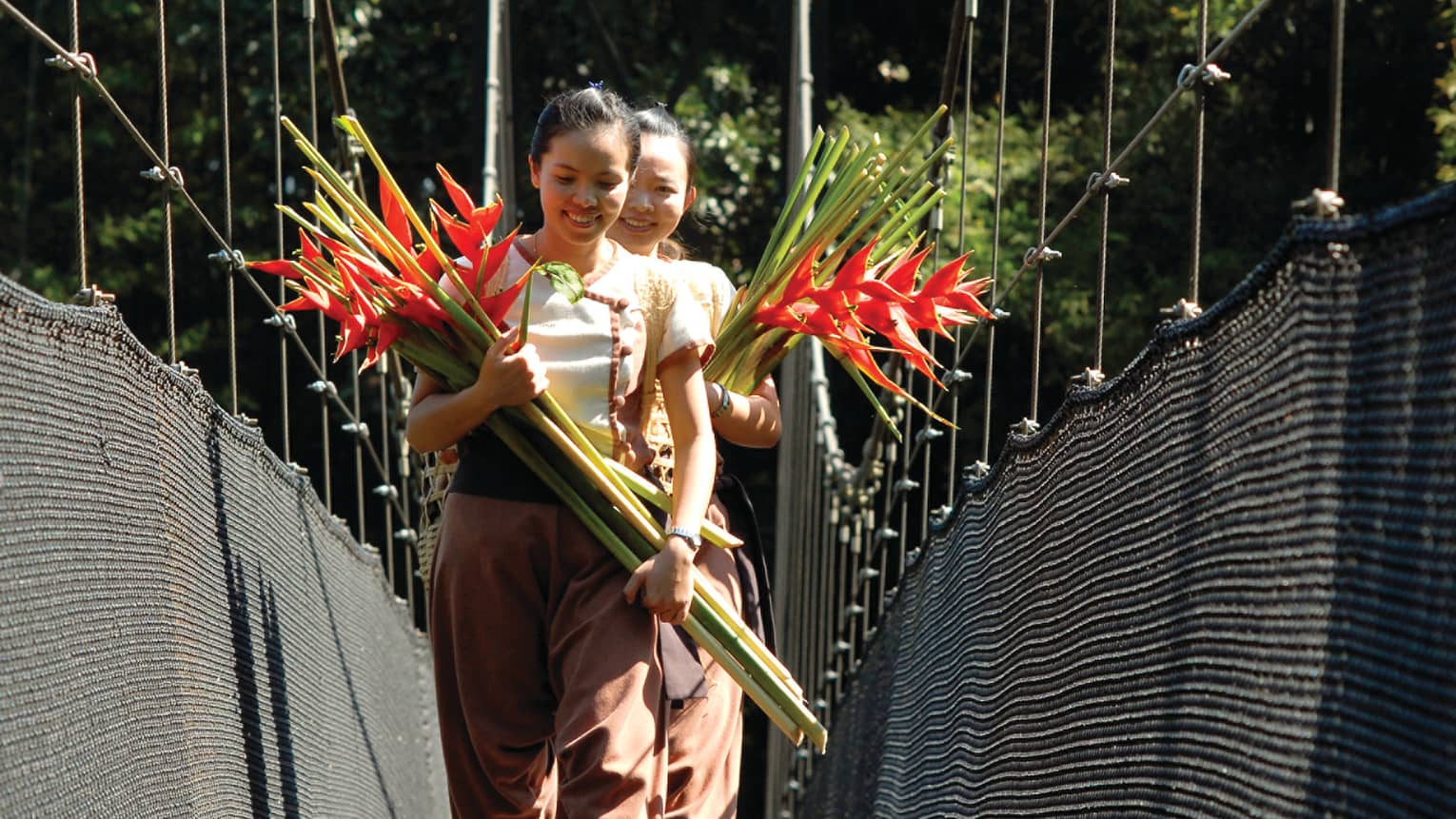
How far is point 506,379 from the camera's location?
73.7 inches

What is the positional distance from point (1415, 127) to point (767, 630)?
699cm

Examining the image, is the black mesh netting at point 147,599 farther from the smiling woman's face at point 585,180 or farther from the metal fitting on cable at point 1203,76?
→ the metal fitting on cable at point 1203,76

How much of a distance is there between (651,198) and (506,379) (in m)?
0.50

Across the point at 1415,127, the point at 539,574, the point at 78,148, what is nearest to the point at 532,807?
the point at 539,574

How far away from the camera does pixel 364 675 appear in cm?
299

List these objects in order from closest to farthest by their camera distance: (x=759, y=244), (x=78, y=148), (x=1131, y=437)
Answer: (x=1131, y=437), (x=78, y=148), (x=759, y=244)

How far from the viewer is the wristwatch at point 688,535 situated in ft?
6.38

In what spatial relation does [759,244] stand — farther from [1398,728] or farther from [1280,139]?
[1398,728]

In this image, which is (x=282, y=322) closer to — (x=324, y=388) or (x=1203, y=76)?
(x=324, y=388)

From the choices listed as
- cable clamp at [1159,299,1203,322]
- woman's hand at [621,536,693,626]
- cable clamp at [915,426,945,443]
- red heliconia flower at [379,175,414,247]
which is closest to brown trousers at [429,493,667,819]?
woman's hand at [621,536,693,626]

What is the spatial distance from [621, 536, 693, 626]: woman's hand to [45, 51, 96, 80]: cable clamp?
0.67 meters

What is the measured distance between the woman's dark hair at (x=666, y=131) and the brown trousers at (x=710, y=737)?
35 centimetres

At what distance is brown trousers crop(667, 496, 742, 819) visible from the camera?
2150mm

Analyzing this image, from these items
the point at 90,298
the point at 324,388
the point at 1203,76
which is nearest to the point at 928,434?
the point at 324,388
